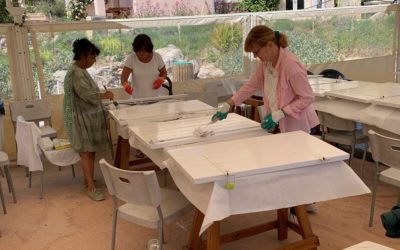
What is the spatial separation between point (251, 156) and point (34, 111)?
10.2ft

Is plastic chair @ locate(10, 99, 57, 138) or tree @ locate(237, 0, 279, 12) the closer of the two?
plastic chair @ locate(10, 99, 57, 138)

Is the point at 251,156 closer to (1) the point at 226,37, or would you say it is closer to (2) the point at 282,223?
(2) the point at 282,223

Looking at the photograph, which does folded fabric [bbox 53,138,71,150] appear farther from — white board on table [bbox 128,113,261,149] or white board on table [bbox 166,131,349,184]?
white board on table [bbox 166,131,349,184]

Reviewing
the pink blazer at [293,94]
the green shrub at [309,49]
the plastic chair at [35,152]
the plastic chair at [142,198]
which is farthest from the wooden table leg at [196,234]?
the green shrub at [309,49]

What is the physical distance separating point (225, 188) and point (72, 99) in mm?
2015

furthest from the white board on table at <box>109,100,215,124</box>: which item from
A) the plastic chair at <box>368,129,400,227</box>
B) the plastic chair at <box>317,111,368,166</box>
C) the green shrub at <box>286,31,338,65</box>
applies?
the green shrub at <box>286,31,338,65</box>

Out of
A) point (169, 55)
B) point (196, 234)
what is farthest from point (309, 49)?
point (196, 234)

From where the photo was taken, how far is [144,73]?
416 centimetres

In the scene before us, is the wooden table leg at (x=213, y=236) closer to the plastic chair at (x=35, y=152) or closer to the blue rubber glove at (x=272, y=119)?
the blue rubber glove at (x=272, y=119)

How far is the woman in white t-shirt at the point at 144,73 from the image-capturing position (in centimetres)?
412

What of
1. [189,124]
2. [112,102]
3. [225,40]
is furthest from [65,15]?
[189,124]

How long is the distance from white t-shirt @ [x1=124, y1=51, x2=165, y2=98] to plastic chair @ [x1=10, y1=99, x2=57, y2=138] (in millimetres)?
940

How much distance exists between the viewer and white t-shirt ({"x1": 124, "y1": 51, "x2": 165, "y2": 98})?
163 inches

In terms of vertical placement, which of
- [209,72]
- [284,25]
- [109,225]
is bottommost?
[109,225]
